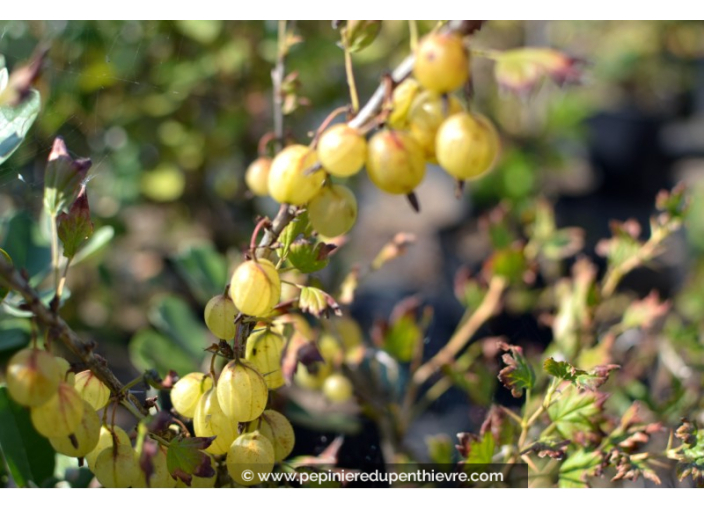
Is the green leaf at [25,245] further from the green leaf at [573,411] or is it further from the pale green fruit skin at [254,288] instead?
the green leaf at [573,411]

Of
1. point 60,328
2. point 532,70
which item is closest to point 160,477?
point 60,328

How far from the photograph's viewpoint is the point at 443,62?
0.40 meters

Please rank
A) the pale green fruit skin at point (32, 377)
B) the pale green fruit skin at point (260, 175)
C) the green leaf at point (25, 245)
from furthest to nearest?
the green leaf at point (25, 245), the pale green fruit skin at point (260, 175), the pale green fruit skin at point (32, 377)

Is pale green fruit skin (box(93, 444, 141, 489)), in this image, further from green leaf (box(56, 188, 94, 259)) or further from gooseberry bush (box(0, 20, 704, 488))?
green leaf (box(56, 188, 94, 259))

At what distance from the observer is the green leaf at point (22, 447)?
1.77 ft

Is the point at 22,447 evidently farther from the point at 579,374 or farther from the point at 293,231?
the point at 579,374

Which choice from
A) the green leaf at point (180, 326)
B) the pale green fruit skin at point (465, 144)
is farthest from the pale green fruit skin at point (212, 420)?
the green leaf at point (180, 326)

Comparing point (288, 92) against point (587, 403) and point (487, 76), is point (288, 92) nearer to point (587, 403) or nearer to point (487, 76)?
point (587, 403)

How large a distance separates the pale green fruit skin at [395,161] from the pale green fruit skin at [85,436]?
0.72ft

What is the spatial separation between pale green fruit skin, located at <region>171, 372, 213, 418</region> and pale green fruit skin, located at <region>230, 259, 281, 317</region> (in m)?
0.07

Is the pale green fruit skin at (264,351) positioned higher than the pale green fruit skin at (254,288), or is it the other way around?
the pale green fruit skin at (254,288)

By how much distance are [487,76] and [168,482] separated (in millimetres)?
2085

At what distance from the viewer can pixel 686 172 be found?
7.89ft

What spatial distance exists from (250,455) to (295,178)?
0.18 metres
